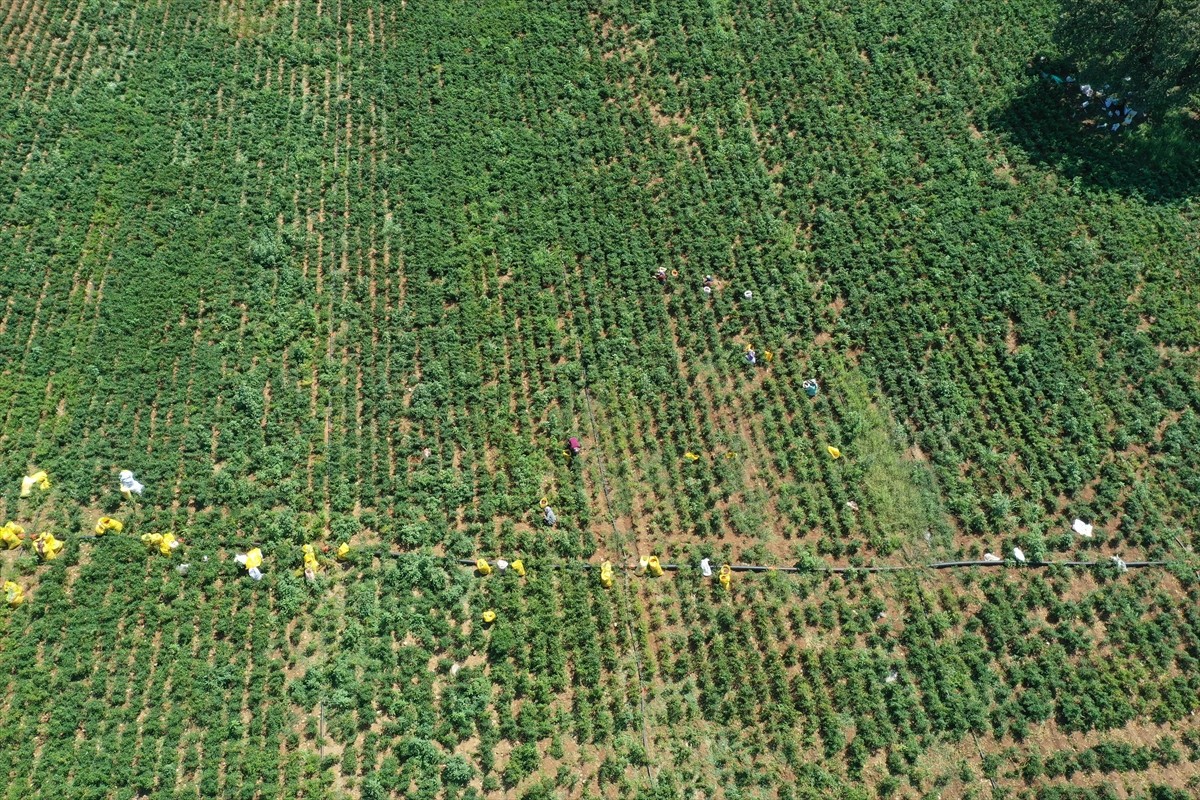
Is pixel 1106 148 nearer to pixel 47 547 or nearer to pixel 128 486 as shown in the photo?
pixel 128 486

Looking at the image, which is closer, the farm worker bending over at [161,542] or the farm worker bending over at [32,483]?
the farm worker bending over at [161,542]

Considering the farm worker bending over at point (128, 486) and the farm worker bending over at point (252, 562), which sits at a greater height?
the farm worker bending over at point (128, 486)

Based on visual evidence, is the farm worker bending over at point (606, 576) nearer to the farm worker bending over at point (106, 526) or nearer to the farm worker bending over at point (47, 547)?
the farm worker bending over at point (106, 526)

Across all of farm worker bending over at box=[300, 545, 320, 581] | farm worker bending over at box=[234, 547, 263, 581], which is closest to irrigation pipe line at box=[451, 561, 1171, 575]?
farm worker bending over at box=[300, 545, 320, 581]

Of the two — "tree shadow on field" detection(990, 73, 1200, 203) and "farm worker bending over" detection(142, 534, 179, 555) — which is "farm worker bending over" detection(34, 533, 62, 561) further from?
"tree shadow on field" detection(990, 73, 1200, 203)

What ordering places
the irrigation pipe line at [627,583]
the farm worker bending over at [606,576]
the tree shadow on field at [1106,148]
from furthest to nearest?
the tree shadow on field at [1106,148], the farm worker bending over at [606,576], the irrigation pipe line at [627,583]

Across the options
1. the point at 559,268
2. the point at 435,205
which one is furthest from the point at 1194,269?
the point at 435,205

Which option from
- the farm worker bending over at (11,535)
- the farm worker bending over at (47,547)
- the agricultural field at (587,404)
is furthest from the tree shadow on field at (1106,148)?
the farm worker bending over at (11,535)
